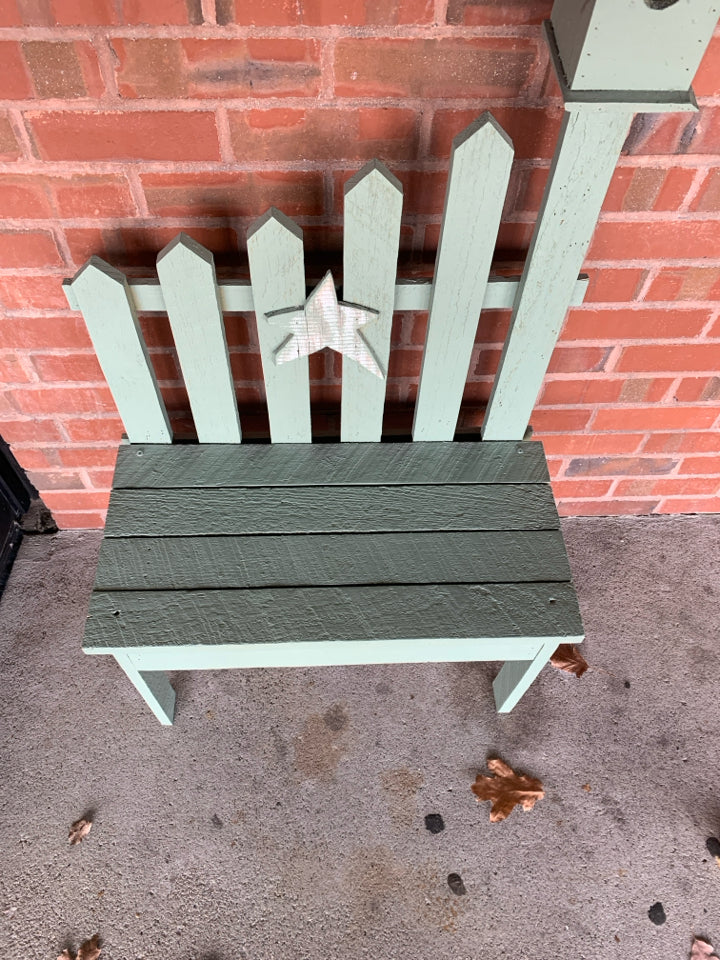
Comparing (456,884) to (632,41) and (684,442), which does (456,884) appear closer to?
(684,442)

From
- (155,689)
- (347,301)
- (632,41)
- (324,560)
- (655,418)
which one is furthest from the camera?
(655,418)

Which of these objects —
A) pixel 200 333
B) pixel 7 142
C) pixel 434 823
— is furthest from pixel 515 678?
pixel 7 142

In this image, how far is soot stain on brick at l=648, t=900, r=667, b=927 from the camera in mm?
1601

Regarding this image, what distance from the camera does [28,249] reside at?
4.63ft

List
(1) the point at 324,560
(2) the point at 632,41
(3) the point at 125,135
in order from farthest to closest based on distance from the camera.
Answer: (1) the point at 324,560
(3) the point at 125,135
(2) the point at 632,41

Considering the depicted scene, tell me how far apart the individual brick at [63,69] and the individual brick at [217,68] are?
0.04 meters

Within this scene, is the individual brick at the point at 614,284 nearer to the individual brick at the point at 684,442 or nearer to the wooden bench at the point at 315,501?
the wooden bench at the point at 315,501

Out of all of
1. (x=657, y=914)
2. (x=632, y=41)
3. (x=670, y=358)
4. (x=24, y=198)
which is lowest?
(x=657, y=914)

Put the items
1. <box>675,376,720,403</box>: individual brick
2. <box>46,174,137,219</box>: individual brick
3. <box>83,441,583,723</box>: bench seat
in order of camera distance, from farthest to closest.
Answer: <box>675,376,720,403</box>: individual brick, <box>83,441,583,723</box>: bench seat, <box>46,174,137,219</box>: individual brick

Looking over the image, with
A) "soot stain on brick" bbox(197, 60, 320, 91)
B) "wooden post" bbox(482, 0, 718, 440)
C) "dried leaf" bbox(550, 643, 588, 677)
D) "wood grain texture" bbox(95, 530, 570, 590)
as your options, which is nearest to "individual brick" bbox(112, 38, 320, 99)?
"soot stain on brick" bbox(197, 60, 320, 91)

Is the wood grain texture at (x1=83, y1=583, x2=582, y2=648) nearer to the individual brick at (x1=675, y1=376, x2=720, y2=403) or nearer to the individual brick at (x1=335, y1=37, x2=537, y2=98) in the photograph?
the individual brick at (x1=675, y1=376, x2=720, y2=403)

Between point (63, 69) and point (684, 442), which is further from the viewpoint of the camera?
point (684, 442)

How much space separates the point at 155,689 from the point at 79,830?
1.25 feet

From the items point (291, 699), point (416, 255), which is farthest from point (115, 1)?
point (291, 699)
